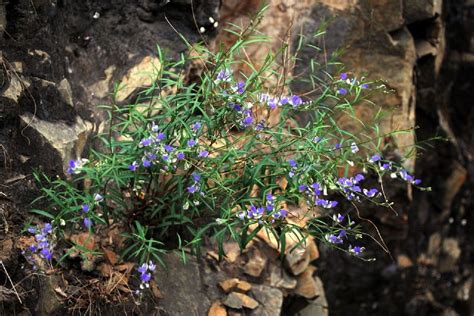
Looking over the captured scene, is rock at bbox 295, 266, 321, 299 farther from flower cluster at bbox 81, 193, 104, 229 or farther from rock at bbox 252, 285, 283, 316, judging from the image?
flower cluster at bbox 81, 193, 104, 229

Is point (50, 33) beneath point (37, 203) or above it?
above

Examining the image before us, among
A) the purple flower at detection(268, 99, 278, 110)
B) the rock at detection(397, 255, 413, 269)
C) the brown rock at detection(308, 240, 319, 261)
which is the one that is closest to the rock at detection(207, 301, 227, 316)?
the brown rock at detection(308, 240, 319, 261)

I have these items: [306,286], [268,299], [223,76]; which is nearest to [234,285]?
[268,299]

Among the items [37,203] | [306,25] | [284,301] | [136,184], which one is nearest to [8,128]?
[37,203]

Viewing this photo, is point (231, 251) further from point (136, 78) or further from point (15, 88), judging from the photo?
point (15, 88)

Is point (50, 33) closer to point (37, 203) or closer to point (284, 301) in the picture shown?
point (37, 203)
